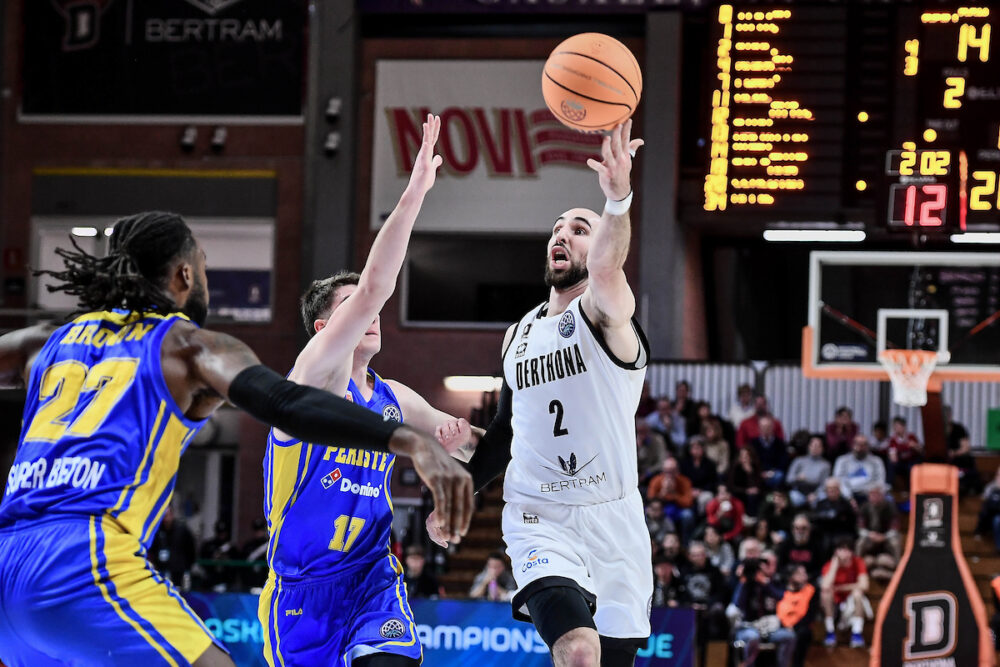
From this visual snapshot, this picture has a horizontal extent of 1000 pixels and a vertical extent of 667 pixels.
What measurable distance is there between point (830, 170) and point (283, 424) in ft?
43.0

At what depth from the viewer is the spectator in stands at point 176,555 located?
16.8m

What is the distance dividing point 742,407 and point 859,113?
4.54 meters

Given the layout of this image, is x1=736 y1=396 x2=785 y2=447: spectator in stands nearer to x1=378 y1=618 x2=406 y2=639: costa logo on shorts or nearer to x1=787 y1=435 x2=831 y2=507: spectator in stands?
x1=787 y1=435 x2=831 y2=507: spectator in stands

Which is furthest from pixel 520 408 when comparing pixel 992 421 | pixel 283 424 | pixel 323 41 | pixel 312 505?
pixel 323 41

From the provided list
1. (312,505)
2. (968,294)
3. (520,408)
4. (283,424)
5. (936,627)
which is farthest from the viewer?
(968,294)

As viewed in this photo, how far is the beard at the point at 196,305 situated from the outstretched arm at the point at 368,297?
0.94m

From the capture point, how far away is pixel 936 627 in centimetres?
1347

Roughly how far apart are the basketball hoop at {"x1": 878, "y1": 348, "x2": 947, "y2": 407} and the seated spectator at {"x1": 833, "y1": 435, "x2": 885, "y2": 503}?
3.00 meters

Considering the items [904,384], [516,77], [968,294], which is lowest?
[904,384]

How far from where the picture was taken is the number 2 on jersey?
6223 mm

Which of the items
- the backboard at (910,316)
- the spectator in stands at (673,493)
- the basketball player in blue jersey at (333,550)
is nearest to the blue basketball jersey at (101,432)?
the basketball player in blue jersey at (333,550)

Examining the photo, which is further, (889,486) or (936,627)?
(889,486)

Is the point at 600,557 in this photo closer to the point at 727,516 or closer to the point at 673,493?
the point at 727,516

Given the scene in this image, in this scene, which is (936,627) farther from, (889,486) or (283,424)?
(283,424)
